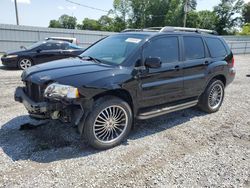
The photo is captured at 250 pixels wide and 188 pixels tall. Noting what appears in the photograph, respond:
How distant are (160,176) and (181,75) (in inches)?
88.1

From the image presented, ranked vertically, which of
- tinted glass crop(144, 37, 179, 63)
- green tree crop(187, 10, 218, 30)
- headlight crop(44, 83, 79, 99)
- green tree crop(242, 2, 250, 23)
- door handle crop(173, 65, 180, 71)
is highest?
green tree crop(242, 2, 250, 23)

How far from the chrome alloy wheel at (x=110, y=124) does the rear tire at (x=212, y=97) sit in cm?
239

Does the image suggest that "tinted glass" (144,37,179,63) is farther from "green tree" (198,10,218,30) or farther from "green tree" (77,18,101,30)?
"green tree" (77,18,101,30)

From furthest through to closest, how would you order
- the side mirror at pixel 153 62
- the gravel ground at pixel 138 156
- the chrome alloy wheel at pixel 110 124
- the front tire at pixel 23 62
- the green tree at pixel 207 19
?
the green tree at pixel 207 19 < the front tire at pixel 23 62 < the side mirror at pixel 153 62 < the chrome alloy wheel at pixel 110 124 < the gravel ground at pixel 138 156

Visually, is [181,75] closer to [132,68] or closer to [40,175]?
[132,68]

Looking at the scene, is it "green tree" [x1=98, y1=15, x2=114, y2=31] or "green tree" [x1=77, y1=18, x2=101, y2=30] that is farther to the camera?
"green tree" [x1=77, y1=18, x2=101, y2=30]

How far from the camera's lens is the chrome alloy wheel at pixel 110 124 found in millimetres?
3781

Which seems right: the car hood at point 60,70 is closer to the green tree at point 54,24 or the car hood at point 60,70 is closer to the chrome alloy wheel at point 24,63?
the chrome alloy wheel at point 24,63

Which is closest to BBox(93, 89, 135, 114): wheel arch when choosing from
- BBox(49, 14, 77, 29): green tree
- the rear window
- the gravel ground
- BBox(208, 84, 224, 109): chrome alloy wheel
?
the gravel ground

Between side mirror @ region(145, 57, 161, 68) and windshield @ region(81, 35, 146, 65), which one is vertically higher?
windshield @ region(81, 35, 146, 65)

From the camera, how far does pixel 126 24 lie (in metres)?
62.5

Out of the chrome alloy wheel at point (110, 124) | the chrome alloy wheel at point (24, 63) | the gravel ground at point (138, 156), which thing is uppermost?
the chrome alloy wheel at point (24, 63)

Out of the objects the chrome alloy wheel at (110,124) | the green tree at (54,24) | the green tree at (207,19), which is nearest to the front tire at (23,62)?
the chrome alloy wheel at (110,124)

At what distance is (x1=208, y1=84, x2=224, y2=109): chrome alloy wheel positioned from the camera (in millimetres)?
5733
